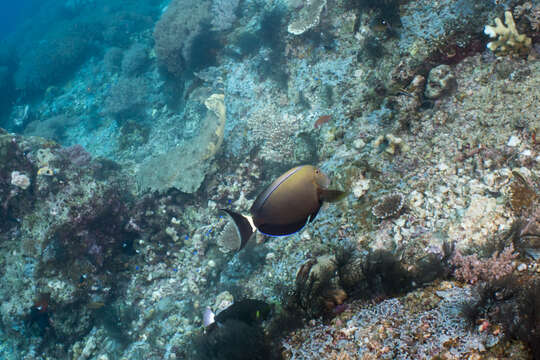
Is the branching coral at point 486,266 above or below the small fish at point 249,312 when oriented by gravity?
above

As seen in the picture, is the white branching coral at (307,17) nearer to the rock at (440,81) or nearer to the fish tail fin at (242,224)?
the rock at (440,81)

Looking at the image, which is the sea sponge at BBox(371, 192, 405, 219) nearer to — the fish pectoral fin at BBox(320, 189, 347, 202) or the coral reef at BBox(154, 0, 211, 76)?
the fish pectoral fin at BBox(320, 189, 347, 202)

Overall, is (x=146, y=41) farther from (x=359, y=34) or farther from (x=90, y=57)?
(x=359, y=34)

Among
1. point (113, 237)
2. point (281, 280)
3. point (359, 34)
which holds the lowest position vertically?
point (113, 237)

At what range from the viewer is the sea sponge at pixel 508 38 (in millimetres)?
3270

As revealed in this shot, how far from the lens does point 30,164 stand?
654 cm

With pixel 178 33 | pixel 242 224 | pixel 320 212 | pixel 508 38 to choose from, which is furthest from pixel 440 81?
pixel 178 33

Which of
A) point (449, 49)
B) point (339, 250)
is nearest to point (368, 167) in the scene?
point (339, 250)

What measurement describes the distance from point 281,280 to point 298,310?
97cm

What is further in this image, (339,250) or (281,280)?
(281,280)

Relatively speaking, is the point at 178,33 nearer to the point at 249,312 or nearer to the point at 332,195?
the point at 249,312

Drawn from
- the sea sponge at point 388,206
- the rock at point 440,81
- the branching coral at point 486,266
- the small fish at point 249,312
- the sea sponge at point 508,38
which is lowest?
Result: the small fish at point 249,312

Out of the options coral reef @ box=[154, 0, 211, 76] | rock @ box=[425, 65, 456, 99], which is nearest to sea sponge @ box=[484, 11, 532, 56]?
rock @ box=[425, 65, 456, 99]

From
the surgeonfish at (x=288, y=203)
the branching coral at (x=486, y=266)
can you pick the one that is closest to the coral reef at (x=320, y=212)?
the branching coral at (x=486, y=266)
